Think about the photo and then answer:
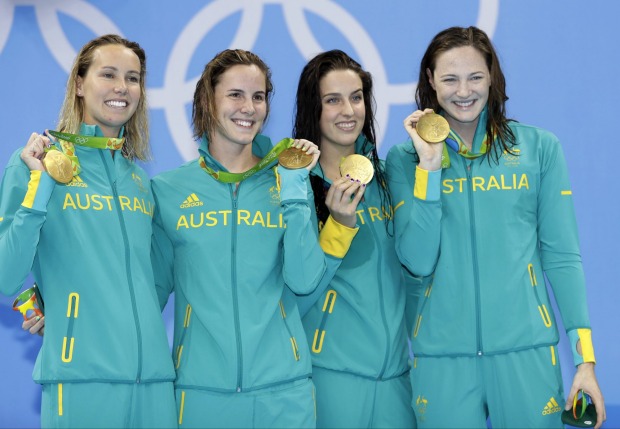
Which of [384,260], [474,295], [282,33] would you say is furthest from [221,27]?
[474,295]

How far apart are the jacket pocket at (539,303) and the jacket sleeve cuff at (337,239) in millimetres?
592

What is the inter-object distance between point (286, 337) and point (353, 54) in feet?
6.79

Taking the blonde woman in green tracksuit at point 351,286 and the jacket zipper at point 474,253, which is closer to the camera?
the jacket zipper at point 474,253

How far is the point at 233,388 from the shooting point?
265 cm

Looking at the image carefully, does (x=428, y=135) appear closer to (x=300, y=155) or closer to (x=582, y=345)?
(x=300, y=155)

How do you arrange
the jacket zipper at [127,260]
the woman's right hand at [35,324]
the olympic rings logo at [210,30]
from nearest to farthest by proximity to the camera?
the jacket zipper at [127,260]
the woman's right hand at [35,324]
the olympic rings logo at [210,30]

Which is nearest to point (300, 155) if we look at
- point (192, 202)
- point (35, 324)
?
point (192, 202)

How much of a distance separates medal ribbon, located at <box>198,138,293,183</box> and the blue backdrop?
155 centimetres

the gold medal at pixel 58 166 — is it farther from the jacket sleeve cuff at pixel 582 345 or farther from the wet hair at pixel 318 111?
the jacket sleeve cuff at pixel 582 345

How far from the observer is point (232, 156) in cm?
294

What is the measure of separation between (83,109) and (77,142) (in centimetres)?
21

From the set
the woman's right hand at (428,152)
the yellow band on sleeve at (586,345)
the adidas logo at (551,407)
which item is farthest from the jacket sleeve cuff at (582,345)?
the woman's right hand at (428,152)

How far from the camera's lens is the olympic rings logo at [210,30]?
14.3 ft

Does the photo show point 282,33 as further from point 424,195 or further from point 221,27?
point 424,195
